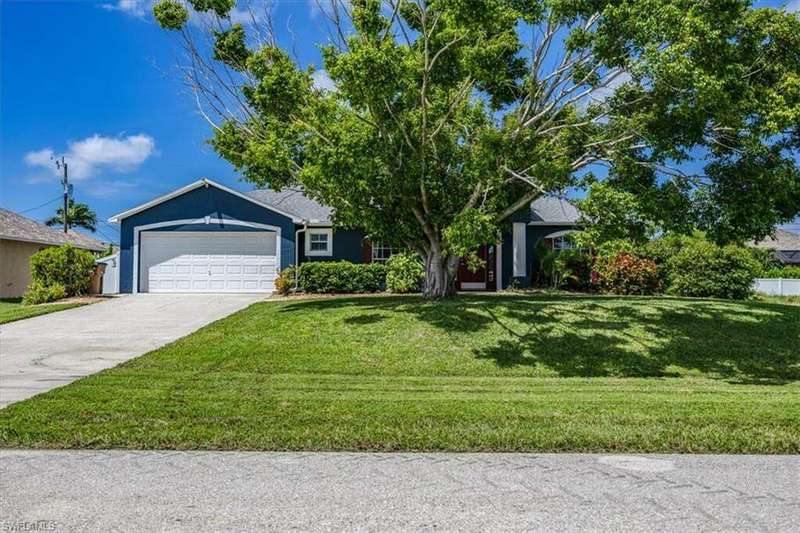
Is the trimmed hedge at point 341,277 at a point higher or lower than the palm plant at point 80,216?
lower

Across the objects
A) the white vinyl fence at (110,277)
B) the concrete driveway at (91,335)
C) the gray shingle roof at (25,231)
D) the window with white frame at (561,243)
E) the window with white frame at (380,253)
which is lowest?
the concrete driveway at (91,335)

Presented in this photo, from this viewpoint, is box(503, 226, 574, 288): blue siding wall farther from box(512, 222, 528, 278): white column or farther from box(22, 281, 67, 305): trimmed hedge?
box(22, 281, 67, 305): trimmed hedge

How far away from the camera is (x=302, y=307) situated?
13688 millimetres

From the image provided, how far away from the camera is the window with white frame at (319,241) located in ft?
68.2

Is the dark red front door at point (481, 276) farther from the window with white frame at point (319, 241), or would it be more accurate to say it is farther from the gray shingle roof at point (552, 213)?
the window with white frame at point (319, 241)

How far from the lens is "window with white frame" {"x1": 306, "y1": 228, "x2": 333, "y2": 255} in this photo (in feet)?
68.2

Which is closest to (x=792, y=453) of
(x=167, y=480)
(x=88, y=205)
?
(x=167, y=480)

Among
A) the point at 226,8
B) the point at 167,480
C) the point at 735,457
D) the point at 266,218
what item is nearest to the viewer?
the point at 167,480

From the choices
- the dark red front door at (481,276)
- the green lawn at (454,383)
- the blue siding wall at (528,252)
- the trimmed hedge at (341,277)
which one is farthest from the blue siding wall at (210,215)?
the blue siding wall at (528,252)

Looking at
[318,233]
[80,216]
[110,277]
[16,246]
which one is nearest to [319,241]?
[318,233]

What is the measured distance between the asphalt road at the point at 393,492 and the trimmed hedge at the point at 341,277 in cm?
1463

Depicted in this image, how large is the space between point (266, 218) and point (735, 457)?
58.3 ft

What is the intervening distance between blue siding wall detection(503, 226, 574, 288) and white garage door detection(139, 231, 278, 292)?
8321mm

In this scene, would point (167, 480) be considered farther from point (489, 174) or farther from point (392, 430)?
point (489, 174)
